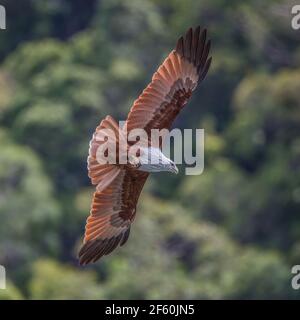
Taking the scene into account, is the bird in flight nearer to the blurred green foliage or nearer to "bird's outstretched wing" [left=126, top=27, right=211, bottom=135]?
"bird's outstretched wing" [left=126, top=27, right=211, bottom=135]

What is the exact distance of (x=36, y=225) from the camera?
24.9m

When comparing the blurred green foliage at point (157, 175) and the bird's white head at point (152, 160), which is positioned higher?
the blurred green foliage at point (157, 175)

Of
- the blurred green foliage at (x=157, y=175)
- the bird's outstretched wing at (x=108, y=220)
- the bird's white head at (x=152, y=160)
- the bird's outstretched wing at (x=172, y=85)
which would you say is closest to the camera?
the bird's white head at (x=152, y=160)

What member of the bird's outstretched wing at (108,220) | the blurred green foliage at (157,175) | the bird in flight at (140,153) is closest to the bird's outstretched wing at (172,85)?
the bird in flight at (140,153)

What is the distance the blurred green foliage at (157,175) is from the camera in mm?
22797

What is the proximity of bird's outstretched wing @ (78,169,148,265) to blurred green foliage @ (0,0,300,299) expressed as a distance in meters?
8.05

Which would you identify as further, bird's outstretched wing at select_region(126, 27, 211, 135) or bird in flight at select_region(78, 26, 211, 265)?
bird's outstretched wing at select_region(126, 27, 211, 135)

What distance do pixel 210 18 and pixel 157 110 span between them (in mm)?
20880

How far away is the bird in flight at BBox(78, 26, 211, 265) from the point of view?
10.1 metres

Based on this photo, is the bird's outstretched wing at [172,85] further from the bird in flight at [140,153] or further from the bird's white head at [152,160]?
the bird's white head at [152,160]

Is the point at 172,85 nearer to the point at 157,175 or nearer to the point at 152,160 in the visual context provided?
the point at 152,160

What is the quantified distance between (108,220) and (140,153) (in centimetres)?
95

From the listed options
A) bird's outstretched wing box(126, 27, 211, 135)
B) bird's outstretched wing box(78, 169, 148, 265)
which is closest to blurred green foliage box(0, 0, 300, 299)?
bird's outstretched wing box(78, 169, 148, 265)
